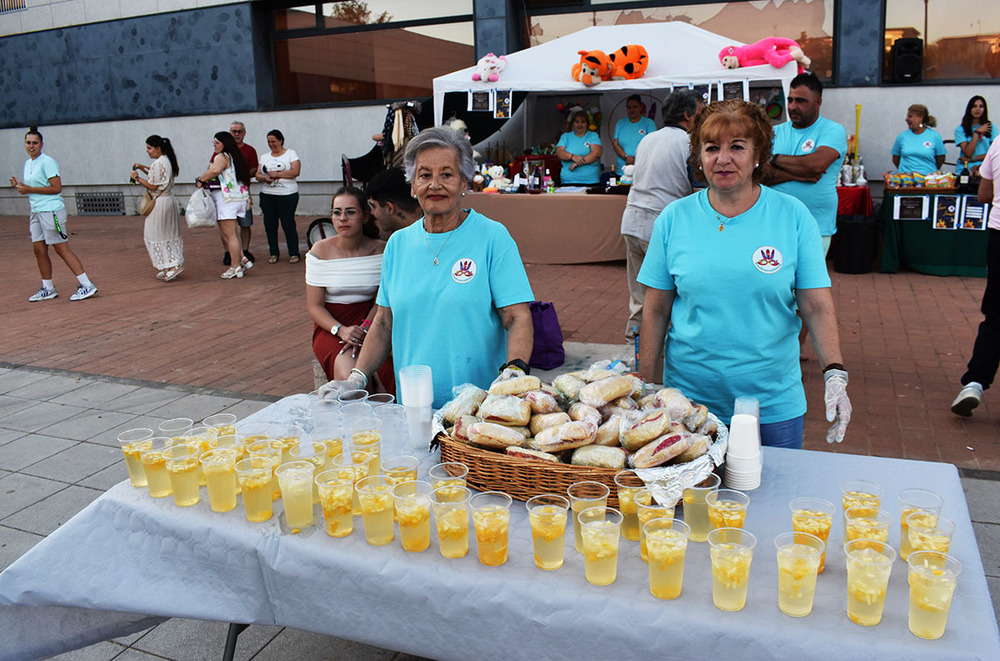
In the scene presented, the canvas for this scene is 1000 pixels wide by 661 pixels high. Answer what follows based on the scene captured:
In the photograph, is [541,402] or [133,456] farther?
[133,456]

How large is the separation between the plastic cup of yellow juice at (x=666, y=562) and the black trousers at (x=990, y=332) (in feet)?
12.8

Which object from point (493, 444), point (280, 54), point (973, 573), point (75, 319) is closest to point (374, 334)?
point (493, 444)

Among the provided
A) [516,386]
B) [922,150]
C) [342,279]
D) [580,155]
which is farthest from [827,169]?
[580,155]

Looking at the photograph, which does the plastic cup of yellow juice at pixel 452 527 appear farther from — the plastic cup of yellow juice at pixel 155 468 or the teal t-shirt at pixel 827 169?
the teal t-shirt at pixel 827 169

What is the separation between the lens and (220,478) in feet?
6.46

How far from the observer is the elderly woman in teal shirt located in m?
10.6

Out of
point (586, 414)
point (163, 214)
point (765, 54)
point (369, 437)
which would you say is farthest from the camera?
point (163, 214)

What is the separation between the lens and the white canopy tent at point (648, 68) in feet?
29.1

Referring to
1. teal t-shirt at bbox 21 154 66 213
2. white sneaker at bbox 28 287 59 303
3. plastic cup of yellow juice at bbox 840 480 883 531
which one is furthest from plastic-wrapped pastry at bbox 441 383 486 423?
white sneaker at bbox 28 287 59 303

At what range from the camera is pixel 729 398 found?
8.39 feet

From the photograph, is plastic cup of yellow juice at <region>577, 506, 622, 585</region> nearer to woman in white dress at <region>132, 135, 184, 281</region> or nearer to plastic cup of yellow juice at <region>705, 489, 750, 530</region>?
plastic cup of yellow juice at <region>705, 489, 750, 530</region>

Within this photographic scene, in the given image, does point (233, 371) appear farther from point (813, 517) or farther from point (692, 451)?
point (813, 517)

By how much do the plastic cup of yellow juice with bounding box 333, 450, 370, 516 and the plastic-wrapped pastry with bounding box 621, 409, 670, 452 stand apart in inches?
25.5

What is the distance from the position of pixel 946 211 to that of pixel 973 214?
A: 0.25 meters
